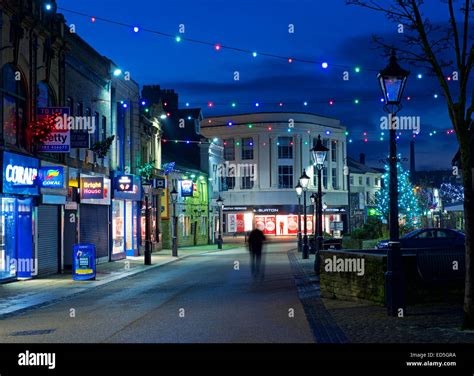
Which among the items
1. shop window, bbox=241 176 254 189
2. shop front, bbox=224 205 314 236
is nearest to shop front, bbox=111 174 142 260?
shop front, bbox=224 205 314 236

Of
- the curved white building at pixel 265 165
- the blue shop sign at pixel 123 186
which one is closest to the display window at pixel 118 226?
the blue shop sign at pixel 123 186

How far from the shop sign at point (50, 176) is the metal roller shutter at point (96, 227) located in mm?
5856

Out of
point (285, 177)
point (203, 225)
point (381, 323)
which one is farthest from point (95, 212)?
point (285, 177)

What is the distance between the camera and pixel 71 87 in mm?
30859

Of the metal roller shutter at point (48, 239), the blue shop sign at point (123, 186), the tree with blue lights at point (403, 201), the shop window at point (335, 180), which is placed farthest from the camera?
the shop window at point (335, 180)

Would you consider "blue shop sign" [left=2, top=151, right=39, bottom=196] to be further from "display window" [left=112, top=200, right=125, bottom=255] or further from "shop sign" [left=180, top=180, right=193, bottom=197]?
"shop sign" [left=180, top=180, right=193, bottom=197]

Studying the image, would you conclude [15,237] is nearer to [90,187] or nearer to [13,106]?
[13,106]

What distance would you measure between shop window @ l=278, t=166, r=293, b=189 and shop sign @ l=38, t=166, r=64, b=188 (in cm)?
6072

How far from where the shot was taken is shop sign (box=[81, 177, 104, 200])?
31.1 m

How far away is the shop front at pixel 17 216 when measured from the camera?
926 inches

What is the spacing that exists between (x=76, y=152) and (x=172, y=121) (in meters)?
33.4

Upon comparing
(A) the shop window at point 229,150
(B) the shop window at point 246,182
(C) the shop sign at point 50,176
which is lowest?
(C) the shop sign at point 50,176

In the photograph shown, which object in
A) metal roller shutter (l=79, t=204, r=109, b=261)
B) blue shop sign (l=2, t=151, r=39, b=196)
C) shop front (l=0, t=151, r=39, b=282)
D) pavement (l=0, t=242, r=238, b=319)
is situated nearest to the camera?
pavement (l=0, t=242, r=238, b=319)

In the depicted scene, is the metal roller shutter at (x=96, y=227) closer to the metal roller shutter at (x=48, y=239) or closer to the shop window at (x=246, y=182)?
the metal roller shutter at (x=48, y=239)
